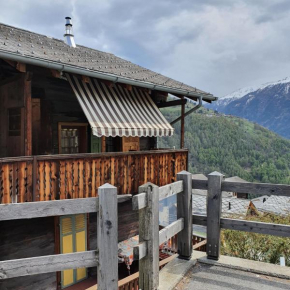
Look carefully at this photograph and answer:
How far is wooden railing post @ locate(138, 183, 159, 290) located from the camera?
3.59 m

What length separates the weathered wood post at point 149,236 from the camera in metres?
3.59

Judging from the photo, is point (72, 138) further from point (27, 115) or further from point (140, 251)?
point (140, 251)

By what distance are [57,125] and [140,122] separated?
2.74m

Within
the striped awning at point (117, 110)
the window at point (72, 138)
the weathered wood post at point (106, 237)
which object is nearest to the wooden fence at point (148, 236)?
the weathered wood post at point (106, 237)

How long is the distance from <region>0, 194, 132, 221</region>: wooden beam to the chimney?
9770mm

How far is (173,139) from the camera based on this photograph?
438 ft

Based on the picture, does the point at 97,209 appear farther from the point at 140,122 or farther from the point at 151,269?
the point at 140,122

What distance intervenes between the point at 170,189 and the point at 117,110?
4.34 meters

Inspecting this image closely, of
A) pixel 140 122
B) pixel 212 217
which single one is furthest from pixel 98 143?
pixel 212 217

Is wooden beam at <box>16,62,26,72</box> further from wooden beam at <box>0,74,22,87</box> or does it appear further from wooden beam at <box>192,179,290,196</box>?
wooden beam at <box>192,179,290,196</box>

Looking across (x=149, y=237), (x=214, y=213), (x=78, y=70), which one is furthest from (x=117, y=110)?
(x=149, y=237)

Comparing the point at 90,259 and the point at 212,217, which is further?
the point at 212,217

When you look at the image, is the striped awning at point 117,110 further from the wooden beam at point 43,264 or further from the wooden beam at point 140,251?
the wooden beam at point 43,264

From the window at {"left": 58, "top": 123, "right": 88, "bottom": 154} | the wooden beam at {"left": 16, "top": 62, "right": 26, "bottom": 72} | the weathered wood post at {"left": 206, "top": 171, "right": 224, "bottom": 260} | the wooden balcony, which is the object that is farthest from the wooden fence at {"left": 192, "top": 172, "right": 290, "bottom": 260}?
the window at {"left": 58, "top": 123, "right": 88, "bottom": 154}
